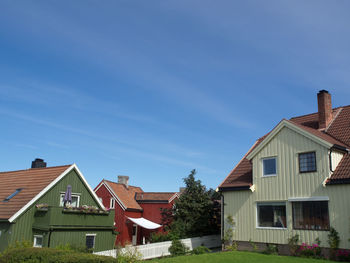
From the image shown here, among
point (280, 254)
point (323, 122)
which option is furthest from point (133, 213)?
point (323, 122)

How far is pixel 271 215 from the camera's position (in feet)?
72.3

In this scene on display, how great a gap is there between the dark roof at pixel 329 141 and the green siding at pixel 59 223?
958 centimetres

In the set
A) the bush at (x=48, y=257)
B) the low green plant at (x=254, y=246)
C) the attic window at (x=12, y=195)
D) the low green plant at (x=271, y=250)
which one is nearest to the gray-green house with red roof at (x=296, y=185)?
the low green plant at (x=254, y=246)

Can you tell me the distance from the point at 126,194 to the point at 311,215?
917 inches

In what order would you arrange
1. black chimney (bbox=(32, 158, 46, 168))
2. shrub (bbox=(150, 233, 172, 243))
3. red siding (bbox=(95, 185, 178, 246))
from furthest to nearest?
1. red siding (bbox=(95, 185, 178, 246))
2. black chimney (bbox=(32, 158, 46, 168))
3. shrub (bbox=(150, 233, 172, 243))

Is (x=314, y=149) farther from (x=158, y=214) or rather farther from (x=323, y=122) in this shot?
(x=158, y=214)

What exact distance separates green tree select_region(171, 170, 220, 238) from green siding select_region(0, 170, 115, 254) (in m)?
6.05

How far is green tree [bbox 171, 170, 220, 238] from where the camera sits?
1136 inches

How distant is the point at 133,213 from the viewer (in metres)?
37.1

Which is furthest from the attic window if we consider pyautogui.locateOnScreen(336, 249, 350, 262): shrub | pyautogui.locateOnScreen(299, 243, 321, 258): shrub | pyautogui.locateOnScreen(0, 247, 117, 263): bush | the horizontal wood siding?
pyautogui.locateOnScreen(336, 249, 350, 262): shrub

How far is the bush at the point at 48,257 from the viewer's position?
1262 centimetres

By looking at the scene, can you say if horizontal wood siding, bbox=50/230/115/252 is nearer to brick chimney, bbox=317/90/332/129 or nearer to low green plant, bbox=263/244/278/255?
low green plant, bbox=263/244/278/255

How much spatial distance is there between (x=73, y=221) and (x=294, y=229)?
14.8m

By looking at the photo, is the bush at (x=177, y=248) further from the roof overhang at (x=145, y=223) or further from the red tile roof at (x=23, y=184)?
the red tile roof at (x=23, y=184)
